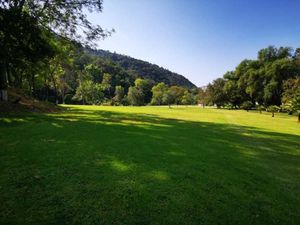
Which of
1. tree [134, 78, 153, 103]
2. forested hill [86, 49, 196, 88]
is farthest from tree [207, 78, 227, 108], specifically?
forested hill [86, 49, 196, 88]

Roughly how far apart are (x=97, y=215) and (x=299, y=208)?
3.89m

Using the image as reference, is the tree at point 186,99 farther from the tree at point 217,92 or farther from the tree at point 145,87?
the tree at point 217,92

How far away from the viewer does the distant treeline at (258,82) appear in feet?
177

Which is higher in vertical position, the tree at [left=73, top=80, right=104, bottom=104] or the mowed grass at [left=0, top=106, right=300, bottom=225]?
the tree at [left=73, top=80, right=104, bottom=104]

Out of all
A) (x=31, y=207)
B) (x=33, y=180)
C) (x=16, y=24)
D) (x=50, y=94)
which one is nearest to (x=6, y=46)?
(x=16, y=24)

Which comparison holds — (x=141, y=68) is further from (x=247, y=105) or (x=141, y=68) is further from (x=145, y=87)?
(x=247, y=105)

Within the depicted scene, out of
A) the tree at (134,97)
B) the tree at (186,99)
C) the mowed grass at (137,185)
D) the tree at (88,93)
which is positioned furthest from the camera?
A: the tree at (186,99)

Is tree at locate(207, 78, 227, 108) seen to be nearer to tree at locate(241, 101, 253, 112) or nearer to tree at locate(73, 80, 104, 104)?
tree at locate(241, 101, 253, 112)

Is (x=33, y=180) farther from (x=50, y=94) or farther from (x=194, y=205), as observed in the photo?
(x=50, y=94)

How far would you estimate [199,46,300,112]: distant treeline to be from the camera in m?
53.9

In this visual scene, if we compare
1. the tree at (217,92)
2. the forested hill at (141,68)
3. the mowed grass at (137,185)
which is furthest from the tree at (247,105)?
the forested hill at (141,68)

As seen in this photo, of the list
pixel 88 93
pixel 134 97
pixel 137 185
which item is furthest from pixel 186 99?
pixel 137 185

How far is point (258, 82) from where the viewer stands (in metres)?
58.8

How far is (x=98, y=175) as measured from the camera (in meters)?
5.23
